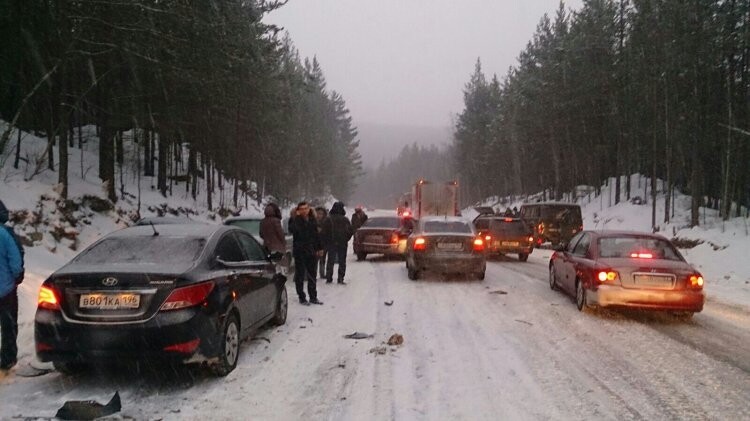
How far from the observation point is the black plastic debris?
4648 mm

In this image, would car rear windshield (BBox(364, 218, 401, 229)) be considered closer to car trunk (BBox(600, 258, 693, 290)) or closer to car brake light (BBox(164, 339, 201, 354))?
car trunk (BBox(600, 258, 693, 290))

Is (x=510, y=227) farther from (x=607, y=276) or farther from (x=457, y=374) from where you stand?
(x=457, y=374)

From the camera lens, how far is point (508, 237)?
785 inches

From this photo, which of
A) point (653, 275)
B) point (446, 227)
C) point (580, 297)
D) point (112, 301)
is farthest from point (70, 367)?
point (446, 227)

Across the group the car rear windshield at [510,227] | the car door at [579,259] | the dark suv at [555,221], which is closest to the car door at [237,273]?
the car door at [579,259]

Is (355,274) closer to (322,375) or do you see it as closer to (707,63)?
(322,375)

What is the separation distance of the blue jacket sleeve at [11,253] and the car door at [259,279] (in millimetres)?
2443

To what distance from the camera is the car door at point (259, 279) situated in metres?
7.06

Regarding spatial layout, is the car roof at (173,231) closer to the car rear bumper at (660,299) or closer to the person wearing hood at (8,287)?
the person wearing hood at (8,287)

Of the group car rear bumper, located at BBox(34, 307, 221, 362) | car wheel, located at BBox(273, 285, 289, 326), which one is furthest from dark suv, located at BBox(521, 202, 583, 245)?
car rear bumper, located at BBox(34, 307, 221, 362)

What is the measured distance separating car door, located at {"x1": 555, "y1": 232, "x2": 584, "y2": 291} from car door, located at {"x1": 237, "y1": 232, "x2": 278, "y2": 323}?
571 cm

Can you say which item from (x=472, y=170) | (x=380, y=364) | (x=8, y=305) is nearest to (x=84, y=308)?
(x=8, y=305)

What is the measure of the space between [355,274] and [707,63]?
21027 millimetres

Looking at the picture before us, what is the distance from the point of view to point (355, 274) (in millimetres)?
15328
